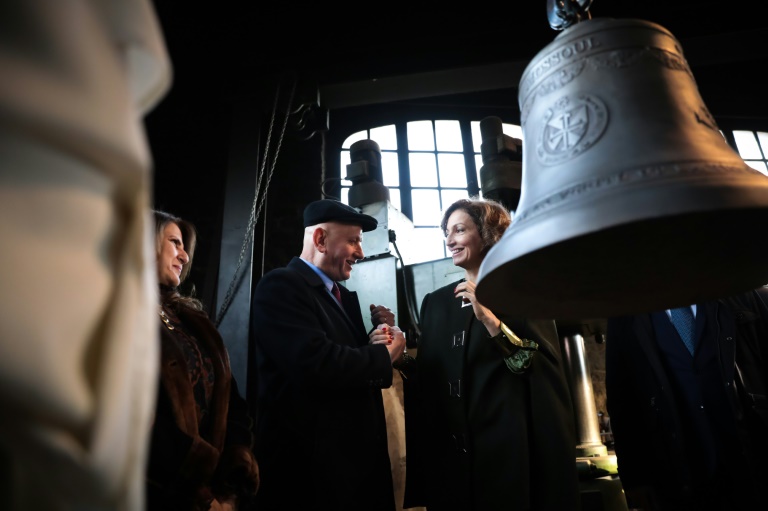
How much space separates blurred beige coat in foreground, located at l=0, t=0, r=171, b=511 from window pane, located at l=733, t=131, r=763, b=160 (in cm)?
796

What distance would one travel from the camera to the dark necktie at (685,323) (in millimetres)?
1907

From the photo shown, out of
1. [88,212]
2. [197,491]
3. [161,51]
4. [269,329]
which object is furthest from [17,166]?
[269,329]

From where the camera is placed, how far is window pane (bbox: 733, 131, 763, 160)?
6.54 metres

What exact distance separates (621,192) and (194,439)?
3.80ft

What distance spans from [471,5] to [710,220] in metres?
1.96

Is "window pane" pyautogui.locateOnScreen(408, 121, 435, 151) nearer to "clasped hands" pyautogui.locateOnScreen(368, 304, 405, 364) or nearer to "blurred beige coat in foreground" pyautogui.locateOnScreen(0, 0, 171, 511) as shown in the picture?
"clasped hands" pyautogui.locateOnScreen(368, 304, 405, 364)

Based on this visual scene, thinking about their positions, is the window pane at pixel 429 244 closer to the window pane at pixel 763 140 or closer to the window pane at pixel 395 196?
the window pane at pixel 395 196

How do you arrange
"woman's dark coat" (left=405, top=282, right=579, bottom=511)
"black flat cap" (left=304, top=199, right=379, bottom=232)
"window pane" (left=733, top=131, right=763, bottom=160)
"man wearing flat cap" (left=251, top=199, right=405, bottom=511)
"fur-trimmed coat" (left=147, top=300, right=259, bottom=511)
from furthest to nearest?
"window pane" (left=733, top=131, right=763, bottom=160), "black flat cap" (left=304, top=199, right=379, bottom=232), "woman's dark coat" (left=405, top=282, right=579, bottom=511), "man wearing flat cap" (left=251, top=199, right=405, bottom=511), "fur-trimmed coat" (left=147, top=300, right=259, bottom=511)

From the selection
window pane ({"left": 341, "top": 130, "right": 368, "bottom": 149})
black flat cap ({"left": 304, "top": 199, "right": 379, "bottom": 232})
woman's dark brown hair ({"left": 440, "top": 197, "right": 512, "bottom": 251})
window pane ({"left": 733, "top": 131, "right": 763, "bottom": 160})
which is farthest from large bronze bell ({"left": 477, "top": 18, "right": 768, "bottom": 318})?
window pane ({"left": 733, "top": 131, "right": 763, "bottom": 160})

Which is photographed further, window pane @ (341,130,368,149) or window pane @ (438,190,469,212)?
window pane @ (438,190,469,212)

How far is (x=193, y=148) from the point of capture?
12.4 ft

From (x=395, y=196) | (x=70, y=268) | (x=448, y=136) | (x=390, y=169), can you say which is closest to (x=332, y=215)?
(x=70, y=268)

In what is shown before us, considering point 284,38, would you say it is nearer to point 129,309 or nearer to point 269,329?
point 269,329

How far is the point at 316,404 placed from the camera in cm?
175
